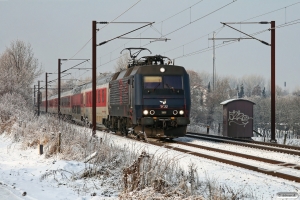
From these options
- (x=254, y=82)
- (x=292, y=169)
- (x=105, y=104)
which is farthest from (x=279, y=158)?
(x=254, y=82)

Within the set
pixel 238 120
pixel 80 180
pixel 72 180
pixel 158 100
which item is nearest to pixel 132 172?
pixel 80 180

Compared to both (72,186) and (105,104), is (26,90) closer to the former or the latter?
(105,104)

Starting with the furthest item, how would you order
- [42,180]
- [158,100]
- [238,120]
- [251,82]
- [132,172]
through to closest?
[251,82], [238,120], [158,100], [42,180], [132,172]

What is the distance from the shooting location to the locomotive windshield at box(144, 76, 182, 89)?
19125 mm

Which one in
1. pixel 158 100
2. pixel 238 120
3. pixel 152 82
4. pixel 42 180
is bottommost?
pixel 42 180

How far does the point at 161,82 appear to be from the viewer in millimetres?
19266

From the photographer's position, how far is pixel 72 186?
937 centimetres

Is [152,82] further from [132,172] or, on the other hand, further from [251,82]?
[251,82]

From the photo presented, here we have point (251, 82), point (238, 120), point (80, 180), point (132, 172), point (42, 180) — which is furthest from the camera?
point (251, 82)

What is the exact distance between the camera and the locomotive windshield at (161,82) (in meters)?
19.1

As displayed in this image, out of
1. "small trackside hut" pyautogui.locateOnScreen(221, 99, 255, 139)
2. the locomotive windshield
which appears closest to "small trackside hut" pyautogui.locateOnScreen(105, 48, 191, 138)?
the locomotive windshield

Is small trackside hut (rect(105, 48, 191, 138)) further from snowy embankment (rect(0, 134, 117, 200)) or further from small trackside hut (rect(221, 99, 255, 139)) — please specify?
small trackside hut (rect(221, 99, 255, 139))

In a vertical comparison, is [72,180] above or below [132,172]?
below

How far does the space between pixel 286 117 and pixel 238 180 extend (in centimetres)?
7094
